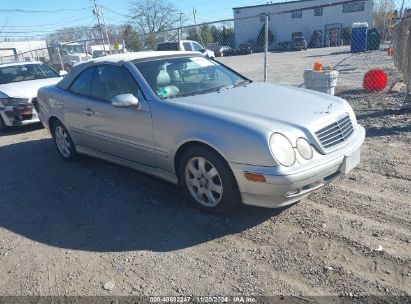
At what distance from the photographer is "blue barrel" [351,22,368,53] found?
30.4 meters

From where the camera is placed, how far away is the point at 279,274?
278 centimetres

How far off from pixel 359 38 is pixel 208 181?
31291 millimetres

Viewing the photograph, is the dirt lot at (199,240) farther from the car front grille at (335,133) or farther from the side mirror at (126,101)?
the side mirror at (126,101)

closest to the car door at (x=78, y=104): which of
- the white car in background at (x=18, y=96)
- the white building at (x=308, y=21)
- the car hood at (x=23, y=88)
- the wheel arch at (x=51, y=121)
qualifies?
the wheel arch at (x=51, y=121)

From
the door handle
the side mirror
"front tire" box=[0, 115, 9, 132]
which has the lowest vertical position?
"front tire" box=[0, 115, 9, 132]

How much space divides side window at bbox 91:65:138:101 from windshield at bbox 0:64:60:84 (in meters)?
5.09

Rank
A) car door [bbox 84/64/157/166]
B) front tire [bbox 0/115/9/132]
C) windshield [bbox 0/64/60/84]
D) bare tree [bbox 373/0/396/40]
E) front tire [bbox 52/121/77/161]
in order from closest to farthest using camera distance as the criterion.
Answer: car door [bbox 84/64/157/166], front tire [bbox 52/121/77/161], front tire [bbox 0/115/9/132], windshield [bbox 0/64/60/84], bare tree [bbox 373/0/396/40]

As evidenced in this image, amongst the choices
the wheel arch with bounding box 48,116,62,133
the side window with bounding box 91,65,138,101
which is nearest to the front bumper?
the side window with bounding box 91,65,138,101

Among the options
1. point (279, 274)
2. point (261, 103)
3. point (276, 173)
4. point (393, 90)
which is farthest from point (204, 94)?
point (393, 90)

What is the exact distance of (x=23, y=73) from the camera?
29.7 feet

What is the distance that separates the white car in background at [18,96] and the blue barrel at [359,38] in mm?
27816

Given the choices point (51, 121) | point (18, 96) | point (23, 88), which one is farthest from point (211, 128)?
point (23, 88)

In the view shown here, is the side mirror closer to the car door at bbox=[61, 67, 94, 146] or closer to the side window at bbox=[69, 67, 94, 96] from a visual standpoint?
the car door at bbox=[61, 67, 94, 146]

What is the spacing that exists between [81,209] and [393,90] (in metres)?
7.94
